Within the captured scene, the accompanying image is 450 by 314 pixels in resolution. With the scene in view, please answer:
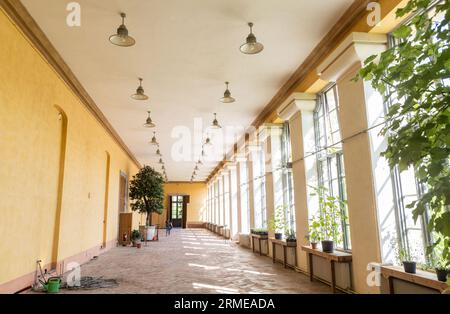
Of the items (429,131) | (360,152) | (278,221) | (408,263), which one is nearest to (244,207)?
(278,221)

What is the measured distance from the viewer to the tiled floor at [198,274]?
5.51 m

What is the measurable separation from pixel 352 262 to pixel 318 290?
0.84 metres

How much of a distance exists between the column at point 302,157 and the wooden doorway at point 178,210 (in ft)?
70.8

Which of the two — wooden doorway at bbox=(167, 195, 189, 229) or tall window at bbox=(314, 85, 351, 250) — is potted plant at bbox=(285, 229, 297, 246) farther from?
wooden doorway at bbox=(167, 195, 189, 229)

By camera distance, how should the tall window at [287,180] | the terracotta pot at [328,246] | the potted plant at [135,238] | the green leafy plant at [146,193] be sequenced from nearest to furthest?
the terracotta pot at [328,246] → the tall window at [287,180] → the potted plant at [135,238] → the green leafy plant at [146,193]

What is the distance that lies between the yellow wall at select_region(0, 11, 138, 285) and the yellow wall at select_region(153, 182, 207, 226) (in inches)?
751

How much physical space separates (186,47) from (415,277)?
15.8 ft

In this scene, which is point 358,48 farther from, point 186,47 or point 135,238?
point 135,238

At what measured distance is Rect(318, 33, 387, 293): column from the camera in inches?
178

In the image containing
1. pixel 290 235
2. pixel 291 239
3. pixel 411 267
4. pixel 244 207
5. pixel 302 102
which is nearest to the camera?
pixel 411 267

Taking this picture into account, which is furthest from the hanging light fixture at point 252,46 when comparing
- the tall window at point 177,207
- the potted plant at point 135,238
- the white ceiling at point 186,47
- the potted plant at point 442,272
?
the tall window at point 177,207

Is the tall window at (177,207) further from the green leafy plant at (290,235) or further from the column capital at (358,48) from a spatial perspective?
the column capital at (358,48)

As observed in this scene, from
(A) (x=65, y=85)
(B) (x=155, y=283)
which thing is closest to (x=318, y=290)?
(B) (x=155, y=283)

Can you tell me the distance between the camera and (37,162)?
5520 mm
